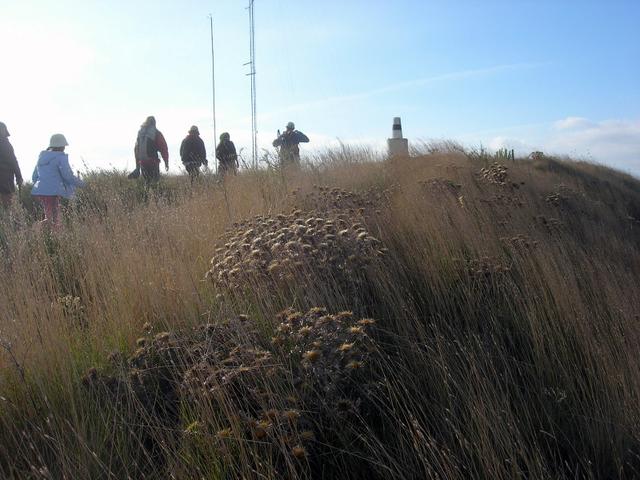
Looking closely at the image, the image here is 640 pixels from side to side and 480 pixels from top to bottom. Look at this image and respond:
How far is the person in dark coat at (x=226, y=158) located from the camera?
8.20 m

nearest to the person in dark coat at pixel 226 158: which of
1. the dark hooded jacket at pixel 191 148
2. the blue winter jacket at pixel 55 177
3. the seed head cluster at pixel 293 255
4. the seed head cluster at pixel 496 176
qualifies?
the dark hooded jacket at pixel 191 148

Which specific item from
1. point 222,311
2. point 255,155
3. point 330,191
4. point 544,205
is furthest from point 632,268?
point 255,155

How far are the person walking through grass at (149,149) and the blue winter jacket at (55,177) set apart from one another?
111 inches

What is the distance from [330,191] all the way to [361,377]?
2859 mm

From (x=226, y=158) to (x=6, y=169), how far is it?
2993 mm

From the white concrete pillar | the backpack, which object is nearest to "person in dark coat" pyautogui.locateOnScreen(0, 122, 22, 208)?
the backpack

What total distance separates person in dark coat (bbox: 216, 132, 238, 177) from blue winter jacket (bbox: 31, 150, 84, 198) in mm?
1875

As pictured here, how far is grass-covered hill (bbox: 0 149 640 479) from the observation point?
86.0 inches

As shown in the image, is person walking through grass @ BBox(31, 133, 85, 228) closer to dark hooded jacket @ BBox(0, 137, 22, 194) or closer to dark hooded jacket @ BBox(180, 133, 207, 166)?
dark hooded jacket @ BBox(0, 137, 22, 194)

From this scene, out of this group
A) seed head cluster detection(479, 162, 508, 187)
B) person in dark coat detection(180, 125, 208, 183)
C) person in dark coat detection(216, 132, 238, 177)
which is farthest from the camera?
person in dark coat detection(180, 125, 208, 183)

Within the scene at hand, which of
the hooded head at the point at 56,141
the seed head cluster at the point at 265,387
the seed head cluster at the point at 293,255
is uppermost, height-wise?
the hooded head at the point at 56,141

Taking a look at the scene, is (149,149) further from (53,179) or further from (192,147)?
(53,179)

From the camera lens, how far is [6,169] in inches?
327

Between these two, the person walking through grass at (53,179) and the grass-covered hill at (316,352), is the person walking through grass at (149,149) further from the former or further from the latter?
the grass-covered hill at (316,352)
